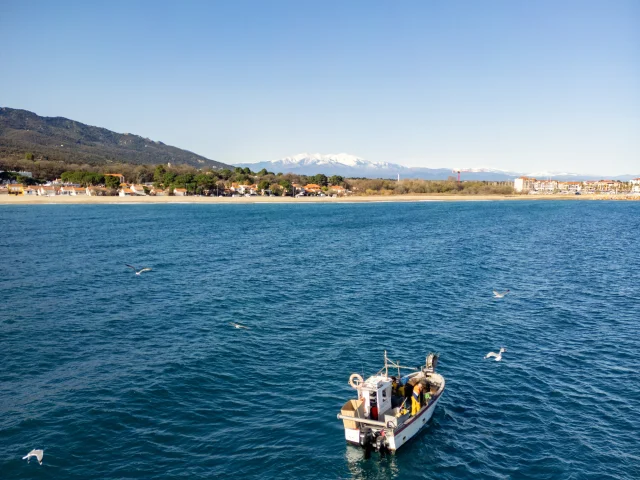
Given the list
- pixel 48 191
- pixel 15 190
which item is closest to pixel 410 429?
pixel 48 191

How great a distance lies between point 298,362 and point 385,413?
9.59 metres

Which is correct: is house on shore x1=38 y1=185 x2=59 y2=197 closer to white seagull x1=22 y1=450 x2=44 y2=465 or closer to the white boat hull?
white seagull x1=22 y1=450 x2=44 y2=465

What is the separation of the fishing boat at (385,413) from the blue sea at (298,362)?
2.25 ft

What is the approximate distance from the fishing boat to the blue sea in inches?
27.0

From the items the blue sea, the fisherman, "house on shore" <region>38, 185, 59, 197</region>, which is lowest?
the blue sea

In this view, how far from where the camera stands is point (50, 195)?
18812cm

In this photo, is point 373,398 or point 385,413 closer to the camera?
point 373,398

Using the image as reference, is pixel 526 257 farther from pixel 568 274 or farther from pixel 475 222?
pixel 475 222

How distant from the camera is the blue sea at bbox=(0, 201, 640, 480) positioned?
21281 millimetres

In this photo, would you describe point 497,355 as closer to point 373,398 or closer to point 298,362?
point 298,362

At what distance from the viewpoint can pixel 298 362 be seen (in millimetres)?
31141

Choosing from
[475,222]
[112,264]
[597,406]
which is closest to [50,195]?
[112,264]

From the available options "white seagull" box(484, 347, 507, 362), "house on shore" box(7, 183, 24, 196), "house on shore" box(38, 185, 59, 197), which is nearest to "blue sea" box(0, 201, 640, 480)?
"white seagull" box(484, 347, 507, 362)

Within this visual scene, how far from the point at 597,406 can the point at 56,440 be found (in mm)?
28401
